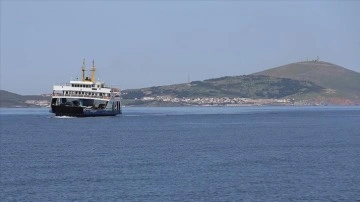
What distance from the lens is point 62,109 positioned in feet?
584

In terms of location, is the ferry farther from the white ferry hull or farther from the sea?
the sea

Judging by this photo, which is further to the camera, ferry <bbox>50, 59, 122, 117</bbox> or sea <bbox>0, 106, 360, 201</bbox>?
ferry <bbox>50, 59, 122, 117</bbox>

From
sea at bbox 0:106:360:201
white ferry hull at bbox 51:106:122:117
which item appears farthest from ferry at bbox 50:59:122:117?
sea at bbox 0:106:360:201

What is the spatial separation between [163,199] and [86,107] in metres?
128

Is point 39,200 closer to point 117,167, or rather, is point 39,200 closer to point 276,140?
point 117,167

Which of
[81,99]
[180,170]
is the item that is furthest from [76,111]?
[180,170]

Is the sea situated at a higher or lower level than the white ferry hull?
lower

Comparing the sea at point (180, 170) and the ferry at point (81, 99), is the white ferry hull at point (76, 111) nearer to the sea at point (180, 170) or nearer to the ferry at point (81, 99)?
the ferry at point (81, 99)

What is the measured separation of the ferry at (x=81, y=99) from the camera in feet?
580

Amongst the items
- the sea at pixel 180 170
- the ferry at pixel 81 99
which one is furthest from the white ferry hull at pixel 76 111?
the sea at pixel 180 170

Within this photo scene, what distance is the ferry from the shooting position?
17688cm

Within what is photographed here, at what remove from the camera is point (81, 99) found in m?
180

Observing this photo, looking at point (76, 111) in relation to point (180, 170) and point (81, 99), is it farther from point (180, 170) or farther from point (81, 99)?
point (180, 170)

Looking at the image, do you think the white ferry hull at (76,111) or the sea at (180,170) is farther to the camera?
the white ferry hull at (76,111)
